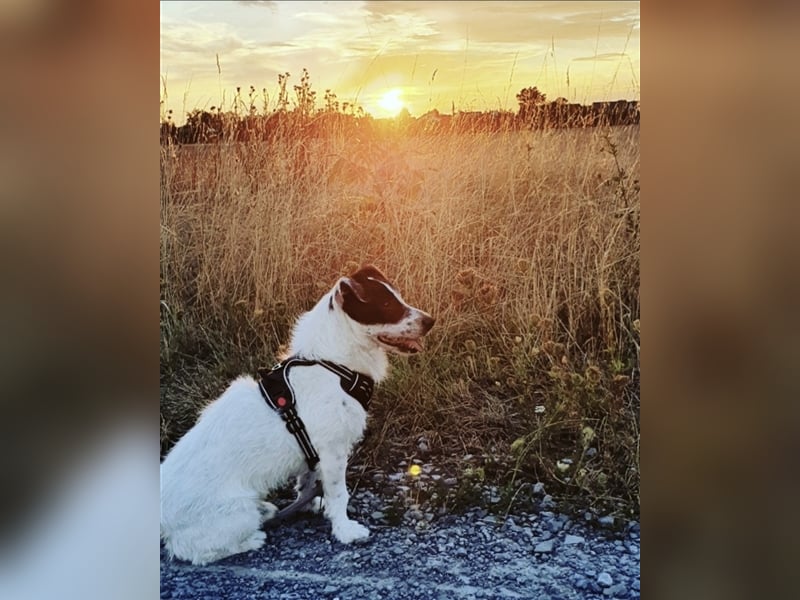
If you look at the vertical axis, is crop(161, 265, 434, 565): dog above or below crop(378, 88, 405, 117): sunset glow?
below

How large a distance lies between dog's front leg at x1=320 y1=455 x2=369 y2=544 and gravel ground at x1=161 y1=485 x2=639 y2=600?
27 mm

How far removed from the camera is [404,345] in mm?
2551

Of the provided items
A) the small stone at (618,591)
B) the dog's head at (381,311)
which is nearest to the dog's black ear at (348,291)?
the dog's head at (381,311)

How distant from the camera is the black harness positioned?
2.51m

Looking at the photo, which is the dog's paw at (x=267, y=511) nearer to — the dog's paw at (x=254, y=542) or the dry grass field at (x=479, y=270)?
the dog's paw at (x=254, y=542)

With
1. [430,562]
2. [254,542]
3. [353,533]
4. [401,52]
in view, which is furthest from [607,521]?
[401,52]

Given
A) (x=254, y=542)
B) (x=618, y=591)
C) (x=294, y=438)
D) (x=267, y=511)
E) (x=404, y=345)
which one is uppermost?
(x=404, y=345)

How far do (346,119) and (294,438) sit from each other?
1113mm

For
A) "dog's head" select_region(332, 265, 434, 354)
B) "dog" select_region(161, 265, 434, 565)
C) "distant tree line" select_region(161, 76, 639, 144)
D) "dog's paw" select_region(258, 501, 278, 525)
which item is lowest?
"dog's paw" select_region(258, 501, 278, 525)

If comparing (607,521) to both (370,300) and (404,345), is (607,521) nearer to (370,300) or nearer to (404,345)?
(404,345)

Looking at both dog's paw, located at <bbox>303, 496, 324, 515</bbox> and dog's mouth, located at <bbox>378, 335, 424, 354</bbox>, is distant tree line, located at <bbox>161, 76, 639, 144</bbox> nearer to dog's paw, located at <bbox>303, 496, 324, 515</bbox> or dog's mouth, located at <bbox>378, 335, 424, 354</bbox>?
dog's mouth, located at <bbox>378, 335, 424, 354</bbox>

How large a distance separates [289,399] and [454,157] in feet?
3.32

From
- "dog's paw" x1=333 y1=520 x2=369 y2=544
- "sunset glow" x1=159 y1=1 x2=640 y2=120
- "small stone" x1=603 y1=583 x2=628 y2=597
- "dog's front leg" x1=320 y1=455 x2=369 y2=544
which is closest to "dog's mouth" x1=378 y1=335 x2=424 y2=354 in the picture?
"dog's front leg" x1=320 y1=455 x2=369 y2=544

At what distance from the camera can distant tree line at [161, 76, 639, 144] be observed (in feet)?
8.16
